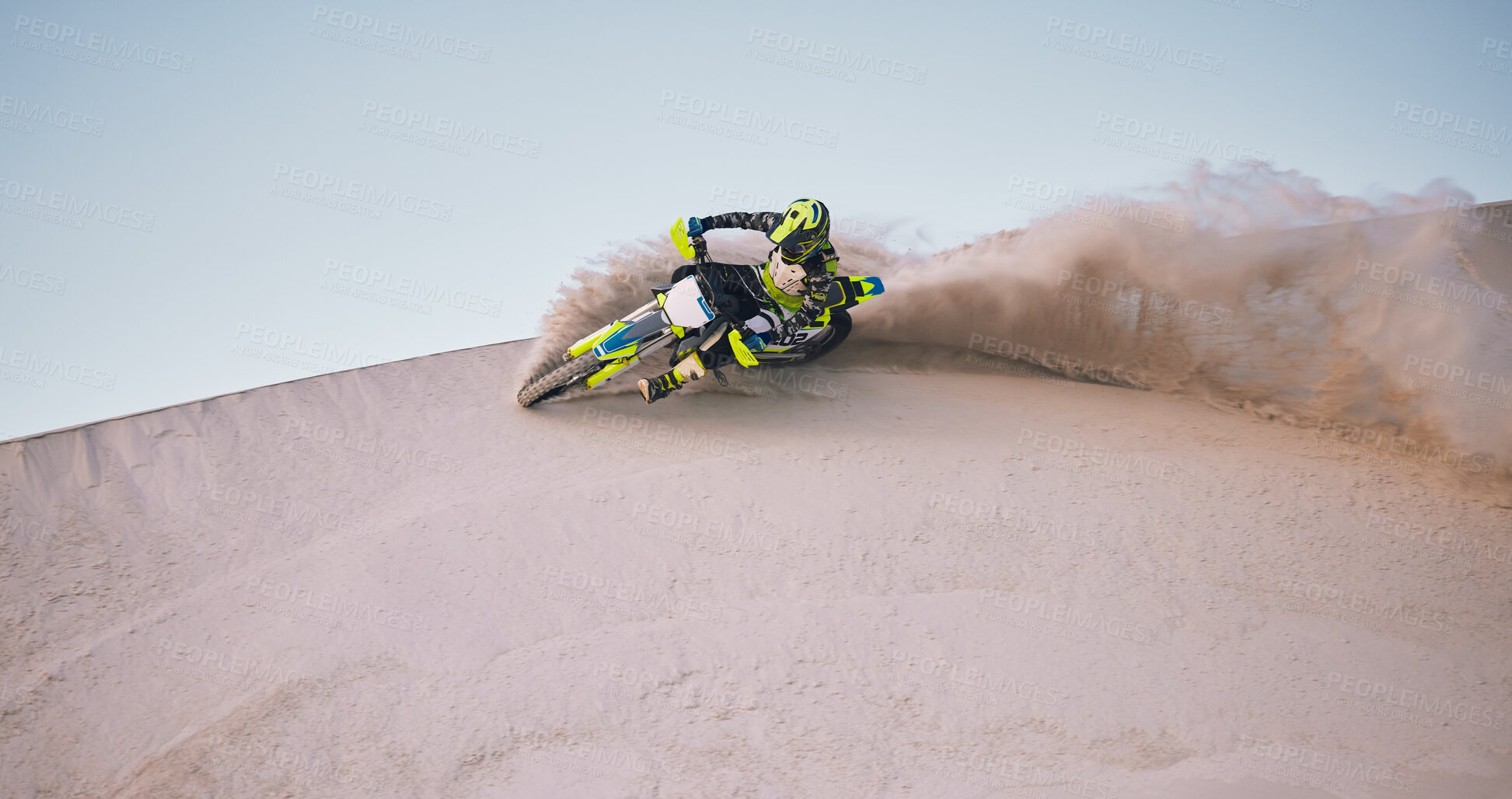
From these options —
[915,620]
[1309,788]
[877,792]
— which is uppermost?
[915,620]

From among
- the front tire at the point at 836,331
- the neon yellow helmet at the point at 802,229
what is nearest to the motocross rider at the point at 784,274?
the neon yellow helmet at the point at 802,229

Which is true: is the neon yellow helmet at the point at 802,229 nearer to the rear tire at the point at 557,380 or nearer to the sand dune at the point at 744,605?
the sand dune at the point at 744,605

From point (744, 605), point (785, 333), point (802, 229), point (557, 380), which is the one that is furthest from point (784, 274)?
point (744, 605)

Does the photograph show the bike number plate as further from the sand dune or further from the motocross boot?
the sand dune

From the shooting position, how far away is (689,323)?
7.25 meters

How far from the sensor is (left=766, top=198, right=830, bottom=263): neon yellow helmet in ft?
22.2

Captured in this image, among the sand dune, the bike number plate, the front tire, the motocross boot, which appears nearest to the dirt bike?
the bike number plate

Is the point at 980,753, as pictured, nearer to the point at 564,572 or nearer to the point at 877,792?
the point at 877,792

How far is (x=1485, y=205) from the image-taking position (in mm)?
8812

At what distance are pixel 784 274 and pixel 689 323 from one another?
0.93m

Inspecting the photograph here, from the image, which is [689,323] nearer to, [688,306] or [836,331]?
[688,306]

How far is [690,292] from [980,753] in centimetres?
447

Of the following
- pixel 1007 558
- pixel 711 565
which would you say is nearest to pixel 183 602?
pixel 711 565

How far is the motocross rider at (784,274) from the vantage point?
22.4ft
